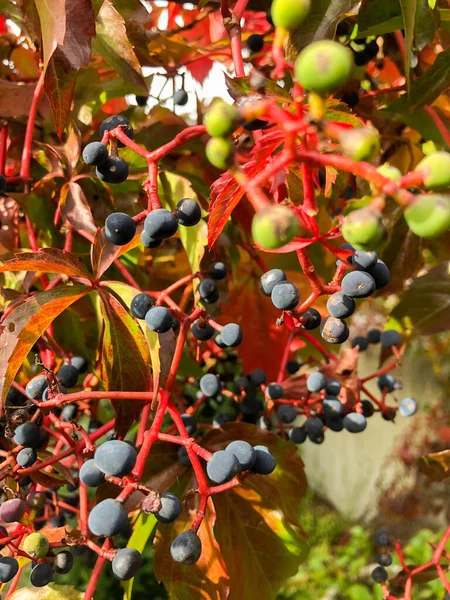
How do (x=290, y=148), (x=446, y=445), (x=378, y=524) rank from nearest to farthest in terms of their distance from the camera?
(x=290, y=148), (x=446, y=445), (x=378, y=524)

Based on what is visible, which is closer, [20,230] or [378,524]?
[20,230]

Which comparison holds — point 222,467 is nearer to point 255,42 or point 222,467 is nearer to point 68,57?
point 68,57

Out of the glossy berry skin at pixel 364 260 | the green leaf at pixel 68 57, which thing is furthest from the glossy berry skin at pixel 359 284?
the green leaf at pixel 68 57

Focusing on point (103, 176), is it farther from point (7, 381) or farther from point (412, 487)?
point (412, 487)

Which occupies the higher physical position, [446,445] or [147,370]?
[147,370]

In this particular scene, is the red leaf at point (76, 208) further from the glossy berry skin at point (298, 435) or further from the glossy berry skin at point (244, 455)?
the glossy berry skin at point (298, 435)

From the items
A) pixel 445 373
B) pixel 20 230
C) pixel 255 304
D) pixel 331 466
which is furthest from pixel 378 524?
pixel 20 230

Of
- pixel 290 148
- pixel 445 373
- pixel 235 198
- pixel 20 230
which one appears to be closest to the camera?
pixel 290 148
